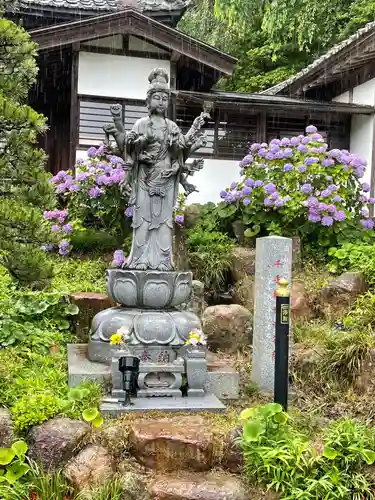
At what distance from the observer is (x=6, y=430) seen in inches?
215

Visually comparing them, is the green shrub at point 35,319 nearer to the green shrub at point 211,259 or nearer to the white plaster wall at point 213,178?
the green shrub at point 211,259

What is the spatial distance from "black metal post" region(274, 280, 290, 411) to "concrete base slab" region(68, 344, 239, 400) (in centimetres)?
95

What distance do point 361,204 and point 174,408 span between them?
7.26 m

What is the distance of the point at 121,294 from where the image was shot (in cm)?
700

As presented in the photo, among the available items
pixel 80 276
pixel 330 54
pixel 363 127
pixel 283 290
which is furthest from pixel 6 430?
pixel 363 127

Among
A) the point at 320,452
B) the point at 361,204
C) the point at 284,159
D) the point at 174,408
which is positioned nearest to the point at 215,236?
the point at 284,159

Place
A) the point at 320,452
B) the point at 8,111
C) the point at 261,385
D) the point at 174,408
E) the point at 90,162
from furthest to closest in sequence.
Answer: the point at 90,162 → the point at 261,385 → the point at 174,408 → the point at 8,111 → the point at 320,452

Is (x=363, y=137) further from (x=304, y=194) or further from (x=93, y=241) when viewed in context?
(x=93, y=241)

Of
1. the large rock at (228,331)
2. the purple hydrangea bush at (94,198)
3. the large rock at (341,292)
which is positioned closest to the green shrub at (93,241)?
the purple hydrangea bush at (94,198)

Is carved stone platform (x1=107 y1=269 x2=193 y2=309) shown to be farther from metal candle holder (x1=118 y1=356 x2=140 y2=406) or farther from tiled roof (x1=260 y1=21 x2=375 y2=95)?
tiled roof (x1=260 y1=21 x2=375 y2=95)

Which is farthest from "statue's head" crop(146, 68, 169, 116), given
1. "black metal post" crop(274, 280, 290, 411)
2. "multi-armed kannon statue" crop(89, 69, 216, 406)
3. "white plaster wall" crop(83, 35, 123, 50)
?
"white plaster wall" crop(83, 35, 123, 50)

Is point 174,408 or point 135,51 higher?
point 135,51

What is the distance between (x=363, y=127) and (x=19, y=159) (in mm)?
11185

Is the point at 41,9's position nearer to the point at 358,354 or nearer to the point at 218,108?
the point at 218,108
